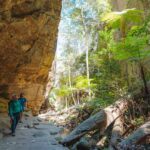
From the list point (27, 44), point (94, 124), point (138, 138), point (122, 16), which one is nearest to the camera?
point (138, 138)

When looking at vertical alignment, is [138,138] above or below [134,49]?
below

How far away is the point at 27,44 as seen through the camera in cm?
1425

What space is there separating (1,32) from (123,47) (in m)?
5.69

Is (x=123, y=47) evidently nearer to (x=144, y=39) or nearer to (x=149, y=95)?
(x=144, y=39)

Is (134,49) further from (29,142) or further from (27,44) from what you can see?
(27,44)

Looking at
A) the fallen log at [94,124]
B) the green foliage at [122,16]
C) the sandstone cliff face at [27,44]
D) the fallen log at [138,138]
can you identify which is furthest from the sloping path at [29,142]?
the green foliage at [122,16]

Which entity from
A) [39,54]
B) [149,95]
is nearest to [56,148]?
[149,95]

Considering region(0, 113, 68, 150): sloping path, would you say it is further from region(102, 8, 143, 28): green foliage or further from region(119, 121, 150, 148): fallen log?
region(102, 8, 143, 28): green foliage

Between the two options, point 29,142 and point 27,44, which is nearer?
point 29,142

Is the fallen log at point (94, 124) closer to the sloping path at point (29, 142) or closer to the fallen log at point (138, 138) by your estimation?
the sloping path at point (29, 142)

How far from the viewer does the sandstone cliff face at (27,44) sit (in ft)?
41.4

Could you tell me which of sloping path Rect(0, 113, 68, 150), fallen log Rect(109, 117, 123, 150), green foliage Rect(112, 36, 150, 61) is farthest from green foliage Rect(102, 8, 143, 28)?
fallen log Rect(109, 117, 123, 150)

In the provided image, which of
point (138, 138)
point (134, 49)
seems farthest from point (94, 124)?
point (134, 49)

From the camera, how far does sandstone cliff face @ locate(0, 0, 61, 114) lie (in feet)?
41.4
